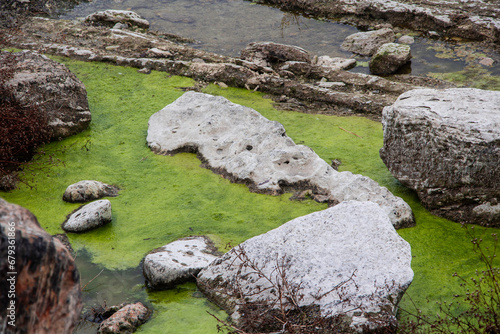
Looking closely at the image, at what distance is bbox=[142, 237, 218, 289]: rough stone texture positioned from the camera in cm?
354

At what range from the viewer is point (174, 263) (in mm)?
3605

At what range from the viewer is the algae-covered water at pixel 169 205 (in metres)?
3.54

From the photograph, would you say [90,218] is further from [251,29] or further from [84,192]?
[251,29]

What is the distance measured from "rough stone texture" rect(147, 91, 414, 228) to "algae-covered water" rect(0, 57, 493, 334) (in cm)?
16

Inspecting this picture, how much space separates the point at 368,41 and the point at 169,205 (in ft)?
25.2

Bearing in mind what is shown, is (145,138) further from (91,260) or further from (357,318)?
(357,318)

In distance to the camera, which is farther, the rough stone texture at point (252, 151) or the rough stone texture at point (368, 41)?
the rough stone texture at point (368, 41)

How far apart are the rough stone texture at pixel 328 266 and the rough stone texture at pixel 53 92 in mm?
3671

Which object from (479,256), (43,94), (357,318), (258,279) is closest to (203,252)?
(258,279)

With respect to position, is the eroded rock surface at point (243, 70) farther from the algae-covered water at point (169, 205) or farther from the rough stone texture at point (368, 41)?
the rough stone texture at point (368, 41)

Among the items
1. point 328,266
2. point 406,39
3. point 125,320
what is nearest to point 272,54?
point 406,39

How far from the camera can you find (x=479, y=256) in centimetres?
380

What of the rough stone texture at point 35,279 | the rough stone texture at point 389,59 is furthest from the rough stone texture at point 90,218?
the rough stone texture at point 389,59

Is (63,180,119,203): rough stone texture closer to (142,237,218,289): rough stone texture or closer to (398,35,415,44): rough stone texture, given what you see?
(142,237,218,289): rough stone texture
